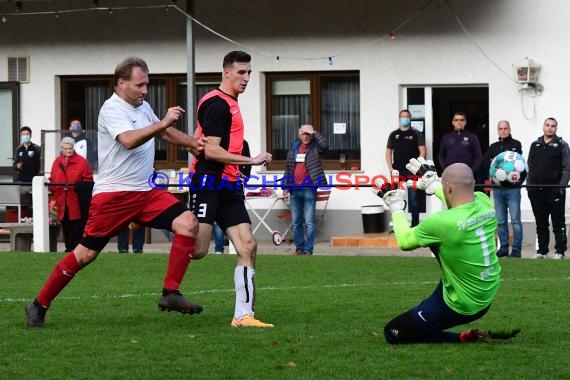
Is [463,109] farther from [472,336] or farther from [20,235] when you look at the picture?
[472,336]

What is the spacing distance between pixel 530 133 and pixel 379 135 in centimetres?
285

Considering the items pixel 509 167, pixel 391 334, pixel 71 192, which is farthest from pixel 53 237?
pixel 391 334

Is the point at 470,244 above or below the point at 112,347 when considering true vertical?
above

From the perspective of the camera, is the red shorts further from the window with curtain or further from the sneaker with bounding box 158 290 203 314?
the window with curtain

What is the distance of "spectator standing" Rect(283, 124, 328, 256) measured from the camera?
845 inches

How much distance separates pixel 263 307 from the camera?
12094 mm

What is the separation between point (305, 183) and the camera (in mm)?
21844

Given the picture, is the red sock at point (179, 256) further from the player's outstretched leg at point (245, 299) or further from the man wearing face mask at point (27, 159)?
the man wearing face mask at point (27, 159)

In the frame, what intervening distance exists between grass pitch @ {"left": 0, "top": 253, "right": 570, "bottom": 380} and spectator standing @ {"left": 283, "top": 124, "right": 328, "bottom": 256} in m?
4.88

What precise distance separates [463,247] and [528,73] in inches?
590

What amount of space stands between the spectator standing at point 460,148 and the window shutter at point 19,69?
911 cm

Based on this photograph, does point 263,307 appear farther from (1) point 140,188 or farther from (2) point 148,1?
(2) point 148,1

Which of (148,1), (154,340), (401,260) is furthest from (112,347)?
(148,1)

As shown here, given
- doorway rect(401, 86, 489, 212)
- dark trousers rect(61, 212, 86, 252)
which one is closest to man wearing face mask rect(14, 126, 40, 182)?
dark trousers rect(61, 212, 86, 252)
